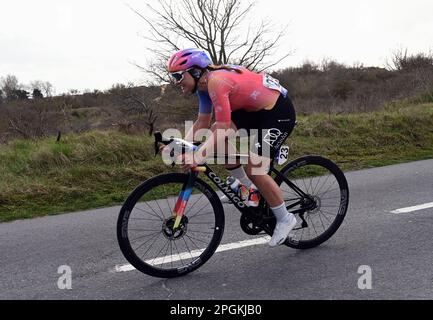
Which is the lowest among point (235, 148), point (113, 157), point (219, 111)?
point (235, 148)

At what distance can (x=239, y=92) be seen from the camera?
3.56 meters

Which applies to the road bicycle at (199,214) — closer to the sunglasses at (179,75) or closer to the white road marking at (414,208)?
the sunglasses at (179,75)

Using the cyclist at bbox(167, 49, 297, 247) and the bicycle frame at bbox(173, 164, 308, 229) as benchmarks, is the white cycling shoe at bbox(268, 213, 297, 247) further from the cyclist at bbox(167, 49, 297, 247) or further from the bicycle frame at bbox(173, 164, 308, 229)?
the bicycle frame at bbox(173, 164, 308, 229)

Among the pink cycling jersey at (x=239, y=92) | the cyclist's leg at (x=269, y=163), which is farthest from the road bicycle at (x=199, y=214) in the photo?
the pink cycling jersey at (x=239, y=92)

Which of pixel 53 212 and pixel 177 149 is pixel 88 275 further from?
pixel 53 212

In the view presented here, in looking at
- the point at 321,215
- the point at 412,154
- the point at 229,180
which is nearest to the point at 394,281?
the point at 321,215

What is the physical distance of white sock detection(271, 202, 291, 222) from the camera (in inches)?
151

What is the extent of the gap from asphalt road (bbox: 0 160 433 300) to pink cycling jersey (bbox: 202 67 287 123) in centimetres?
136

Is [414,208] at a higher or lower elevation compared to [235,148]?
lower

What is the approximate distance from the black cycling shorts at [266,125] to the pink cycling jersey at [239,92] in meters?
0.08

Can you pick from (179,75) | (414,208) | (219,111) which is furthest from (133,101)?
(219,111)

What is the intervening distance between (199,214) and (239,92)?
114cm

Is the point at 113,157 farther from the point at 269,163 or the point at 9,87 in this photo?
the point at 9,87
